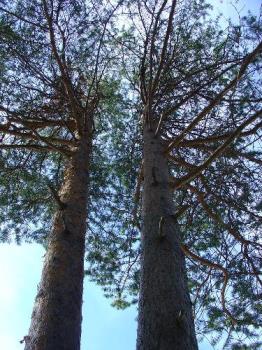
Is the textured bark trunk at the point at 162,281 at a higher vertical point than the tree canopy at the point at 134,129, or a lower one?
lower

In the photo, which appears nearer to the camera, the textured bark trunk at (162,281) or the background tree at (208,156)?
the textured bark trunk at (162,281)

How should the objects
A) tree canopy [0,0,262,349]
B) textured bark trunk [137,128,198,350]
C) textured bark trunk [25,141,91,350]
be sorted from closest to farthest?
textured bark trunk [137,128,198,350] → textured bark trunk [25,141,91,350] → tree canopy [0,0,262,349]

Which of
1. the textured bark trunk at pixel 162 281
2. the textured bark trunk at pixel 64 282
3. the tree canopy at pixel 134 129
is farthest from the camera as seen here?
the tree canopy at pixel 134 129

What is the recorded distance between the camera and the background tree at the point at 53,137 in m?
3.85

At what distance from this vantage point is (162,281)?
317 cm

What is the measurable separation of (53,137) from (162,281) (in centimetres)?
375

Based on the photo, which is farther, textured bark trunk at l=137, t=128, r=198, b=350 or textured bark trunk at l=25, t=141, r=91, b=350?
textured bark trunk at l=25, t=141, r=91, b=350

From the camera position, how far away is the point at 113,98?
7645mm

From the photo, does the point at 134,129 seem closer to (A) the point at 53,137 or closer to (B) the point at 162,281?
(A) the point at 53,137

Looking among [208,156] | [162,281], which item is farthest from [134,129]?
[162,281]

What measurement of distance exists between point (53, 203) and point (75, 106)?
1862mm

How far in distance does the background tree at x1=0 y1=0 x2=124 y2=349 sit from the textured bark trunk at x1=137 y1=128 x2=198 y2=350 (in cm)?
79

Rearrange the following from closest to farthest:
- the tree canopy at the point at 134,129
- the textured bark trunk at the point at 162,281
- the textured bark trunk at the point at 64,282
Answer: the textured bark trunk at the point at 162,281 → the textured bark trunk at the point at 64,282 → the tree canopy at the point at 134,129

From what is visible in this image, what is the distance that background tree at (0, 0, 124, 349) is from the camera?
385 centimetres
